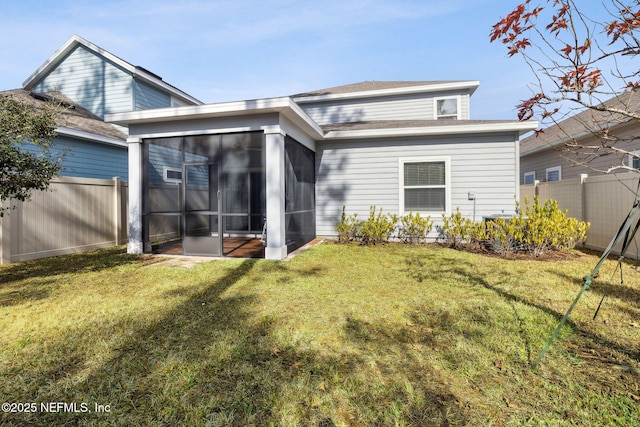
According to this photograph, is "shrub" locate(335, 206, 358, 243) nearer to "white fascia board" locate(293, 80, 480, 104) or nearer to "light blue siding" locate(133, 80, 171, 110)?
"white fascia board" locate(293, 80, 480, 104)

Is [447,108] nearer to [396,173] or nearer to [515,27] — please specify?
[396,173]

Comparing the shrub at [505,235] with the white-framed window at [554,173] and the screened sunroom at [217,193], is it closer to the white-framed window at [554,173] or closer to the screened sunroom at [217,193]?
the screened sunroom at [217,193]

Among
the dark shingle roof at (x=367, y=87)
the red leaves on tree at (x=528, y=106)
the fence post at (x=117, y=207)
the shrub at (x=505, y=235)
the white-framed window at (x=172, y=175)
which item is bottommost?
the shrub at (x=505, y=235)

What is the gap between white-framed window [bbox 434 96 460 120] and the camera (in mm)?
11296

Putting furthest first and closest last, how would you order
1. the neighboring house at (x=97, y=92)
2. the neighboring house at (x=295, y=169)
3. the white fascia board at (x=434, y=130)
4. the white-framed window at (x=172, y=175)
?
the neighboring house at (x=97, y=92) → the white-framed window at (x=172, y=175) → the white fascia board at (x=434, y=130) → the neighboring house at (x=295, y=169)

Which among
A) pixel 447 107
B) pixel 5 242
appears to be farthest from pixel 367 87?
pixel 5 242

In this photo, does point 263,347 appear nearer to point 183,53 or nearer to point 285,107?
point 285,107

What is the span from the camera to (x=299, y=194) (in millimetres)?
7383

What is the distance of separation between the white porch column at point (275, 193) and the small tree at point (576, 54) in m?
4.12

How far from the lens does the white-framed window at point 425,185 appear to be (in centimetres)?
804

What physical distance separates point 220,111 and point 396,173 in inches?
186

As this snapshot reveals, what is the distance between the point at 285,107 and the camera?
5.66 meters

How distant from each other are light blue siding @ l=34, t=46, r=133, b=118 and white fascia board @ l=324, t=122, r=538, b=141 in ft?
26.7

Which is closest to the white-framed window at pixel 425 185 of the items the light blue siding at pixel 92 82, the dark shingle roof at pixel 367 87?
the dark shingle roof at pixel 367 87
